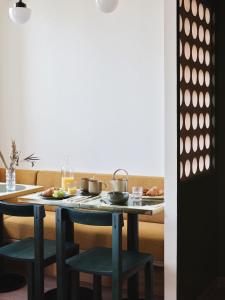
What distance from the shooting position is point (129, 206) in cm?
274

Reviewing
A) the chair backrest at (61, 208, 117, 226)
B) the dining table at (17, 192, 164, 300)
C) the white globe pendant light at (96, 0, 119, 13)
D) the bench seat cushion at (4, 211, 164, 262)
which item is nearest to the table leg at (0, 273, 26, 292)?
the bench seat cushion at (4, 211, 164, 262)

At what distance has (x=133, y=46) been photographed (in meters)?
4.02

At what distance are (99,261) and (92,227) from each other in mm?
956

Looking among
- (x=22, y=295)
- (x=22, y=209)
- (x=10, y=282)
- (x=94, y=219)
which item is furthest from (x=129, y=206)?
(x=10, y=282)

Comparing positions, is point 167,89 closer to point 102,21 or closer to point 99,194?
point 99,194

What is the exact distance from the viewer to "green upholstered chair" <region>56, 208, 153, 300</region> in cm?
249

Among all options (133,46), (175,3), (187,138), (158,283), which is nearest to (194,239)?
(158,283)

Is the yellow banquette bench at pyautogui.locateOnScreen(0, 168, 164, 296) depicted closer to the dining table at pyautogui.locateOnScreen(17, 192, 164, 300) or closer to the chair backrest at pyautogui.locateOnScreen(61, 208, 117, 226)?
the dining table at pyautogui.locateOnScreen(17, 192, 164, 300)

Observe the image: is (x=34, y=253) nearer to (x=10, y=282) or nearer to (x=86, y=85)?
(x=10, y=282)

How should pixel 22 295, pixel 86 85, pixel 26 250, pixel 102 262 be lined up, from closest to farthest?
1. pixel 102 262
2. pixel 26 250
3. pixel 22 295
4. pixel 86 85

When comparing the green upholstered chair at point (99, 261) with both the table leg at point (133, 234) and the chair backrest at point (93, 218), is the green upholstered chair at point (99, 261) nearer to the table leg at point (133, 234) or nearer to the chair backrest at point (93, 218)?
the chair backrest at point (93, 218)

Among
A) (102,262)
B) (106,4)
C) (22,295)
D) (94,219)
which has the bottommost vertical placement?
(22,295)

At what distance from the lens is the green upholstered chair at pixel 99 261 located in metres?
2.49

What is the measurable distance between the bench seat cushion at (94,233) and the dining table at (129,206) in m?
0.30
